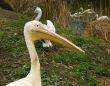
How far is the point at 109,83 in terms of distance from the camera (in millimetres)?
6715

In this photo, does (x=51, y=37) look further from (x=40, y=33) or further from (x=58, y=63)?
(x=58, y=63)

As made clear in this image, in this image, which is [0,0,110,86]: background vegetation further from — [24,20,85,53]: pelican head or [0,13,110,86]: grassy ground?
[24,20,85,53]: pelican head

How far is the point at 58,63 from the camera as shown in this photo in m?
7.33

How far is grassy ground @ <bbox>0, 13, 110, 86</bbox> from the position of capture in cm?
638

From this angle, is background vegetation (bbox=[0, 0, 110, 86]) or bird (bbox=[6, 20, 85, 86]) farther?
background vegetation (bbox=[0, 0, 110, 86])

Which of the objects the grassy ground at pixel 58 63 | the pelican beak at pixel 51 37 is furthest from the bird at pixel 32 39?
the grassy ground at pixel 58 63

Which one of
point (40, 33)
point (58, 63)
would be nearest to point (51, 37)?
point (40, 33)

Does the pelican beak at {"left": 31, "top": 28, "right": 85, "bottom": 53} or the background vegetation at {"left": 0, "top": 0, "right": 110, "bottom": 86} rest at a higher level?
the pelican beak at {"left": 31, "top": 28, "right": 85, "bottom": 53}

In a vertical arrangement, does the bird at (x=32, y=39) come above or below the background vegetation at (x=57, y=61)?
above

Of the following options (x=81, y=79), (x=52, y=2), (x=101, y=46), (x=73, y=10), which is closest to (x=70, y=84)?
(x=81, y=79)

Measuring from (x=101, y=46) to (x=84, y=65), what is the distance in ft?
7.14

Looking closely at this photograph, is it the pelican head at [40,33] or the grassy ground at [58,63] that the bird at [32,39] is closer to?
the pelican head at [40,33]

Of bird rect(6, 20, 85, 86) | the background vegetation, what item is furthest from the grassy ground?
bird rect(6, 20, 85, 86)

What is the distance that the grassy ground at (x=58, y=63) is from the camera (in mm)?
6375
